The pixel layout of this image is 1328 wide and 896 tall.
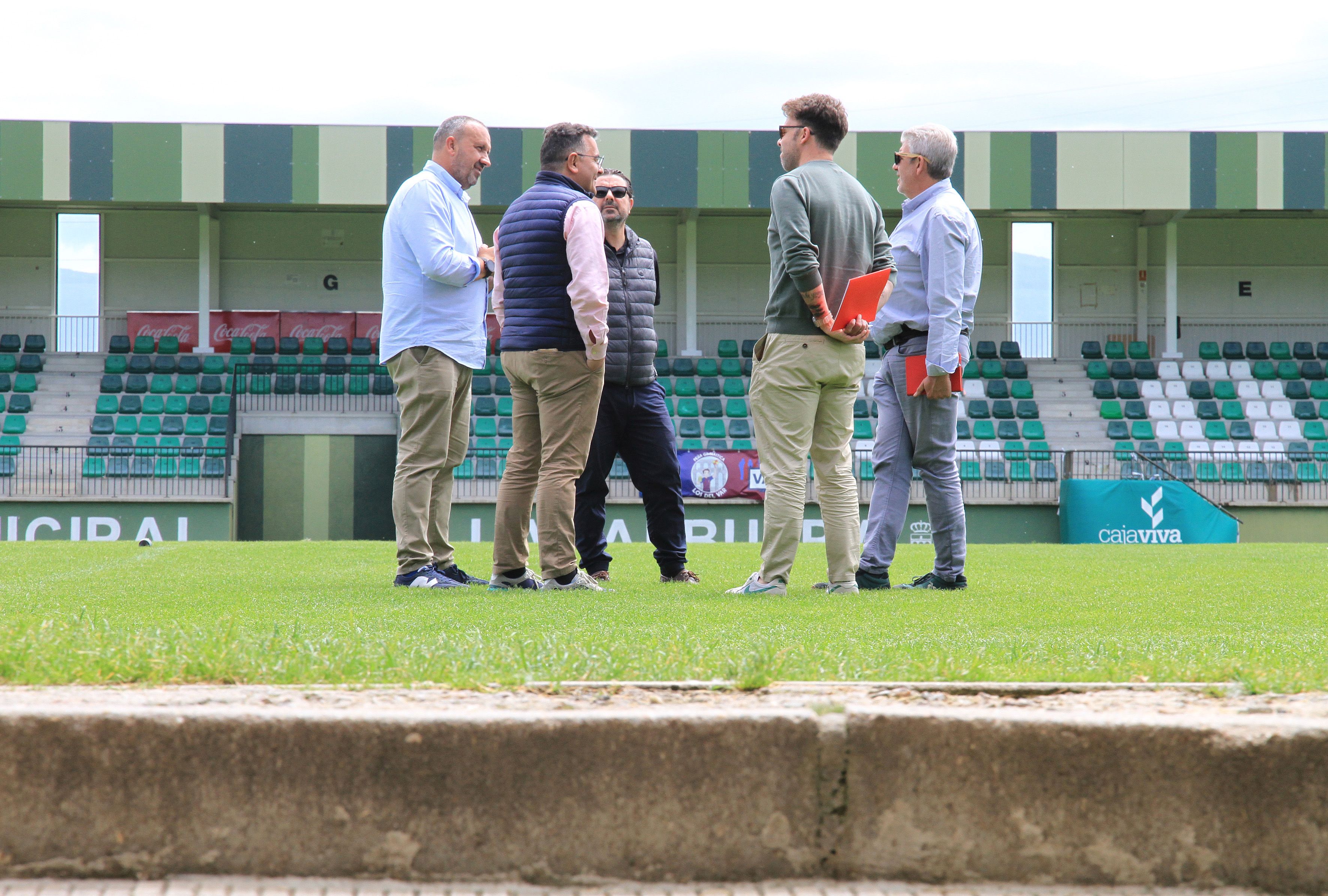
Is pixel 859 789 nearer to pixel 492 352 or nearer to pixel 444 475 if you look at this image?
pixel 444 475

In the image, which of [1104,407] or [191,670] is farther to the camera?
[1104,407]

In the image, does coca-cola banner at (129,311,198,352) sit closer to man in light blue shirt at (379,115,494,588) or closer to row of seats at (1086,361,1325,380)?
row of seats at (1086,361,1325,380)

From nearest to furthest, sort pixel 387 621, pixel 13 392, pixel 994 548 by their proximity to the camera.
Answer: pixel 387 621
pixel 994 548
pixel 13 392

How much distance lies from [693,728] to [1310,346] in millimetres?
26282

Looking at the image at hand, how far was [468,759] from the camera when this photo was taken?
5.83 ft

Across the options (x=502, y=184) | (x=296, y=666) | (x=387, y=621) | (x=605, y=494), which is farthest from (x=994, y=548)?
(x=502, y=184)

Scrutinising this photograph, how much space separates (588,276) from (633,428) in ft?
4.35

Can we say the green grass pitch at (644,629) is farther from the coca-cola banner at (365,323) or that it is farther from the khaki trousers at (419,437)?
the coca-cola banner at (365,323)

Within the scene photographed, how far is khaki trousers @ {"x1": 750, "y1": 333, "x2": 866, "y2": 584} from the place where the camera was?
14.7 feet

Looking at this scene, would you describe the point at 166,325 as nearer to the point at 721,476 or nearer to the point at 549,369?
the point at 721,476

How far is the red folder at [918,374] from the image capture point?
4.77 m

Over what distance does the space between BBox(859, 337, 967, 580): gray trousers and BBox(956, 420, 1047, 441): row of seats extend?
16.1 meters

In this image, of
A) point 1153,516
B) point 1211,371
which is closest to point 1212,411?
point 1211,371

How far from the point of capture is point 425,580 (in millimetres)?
4723
